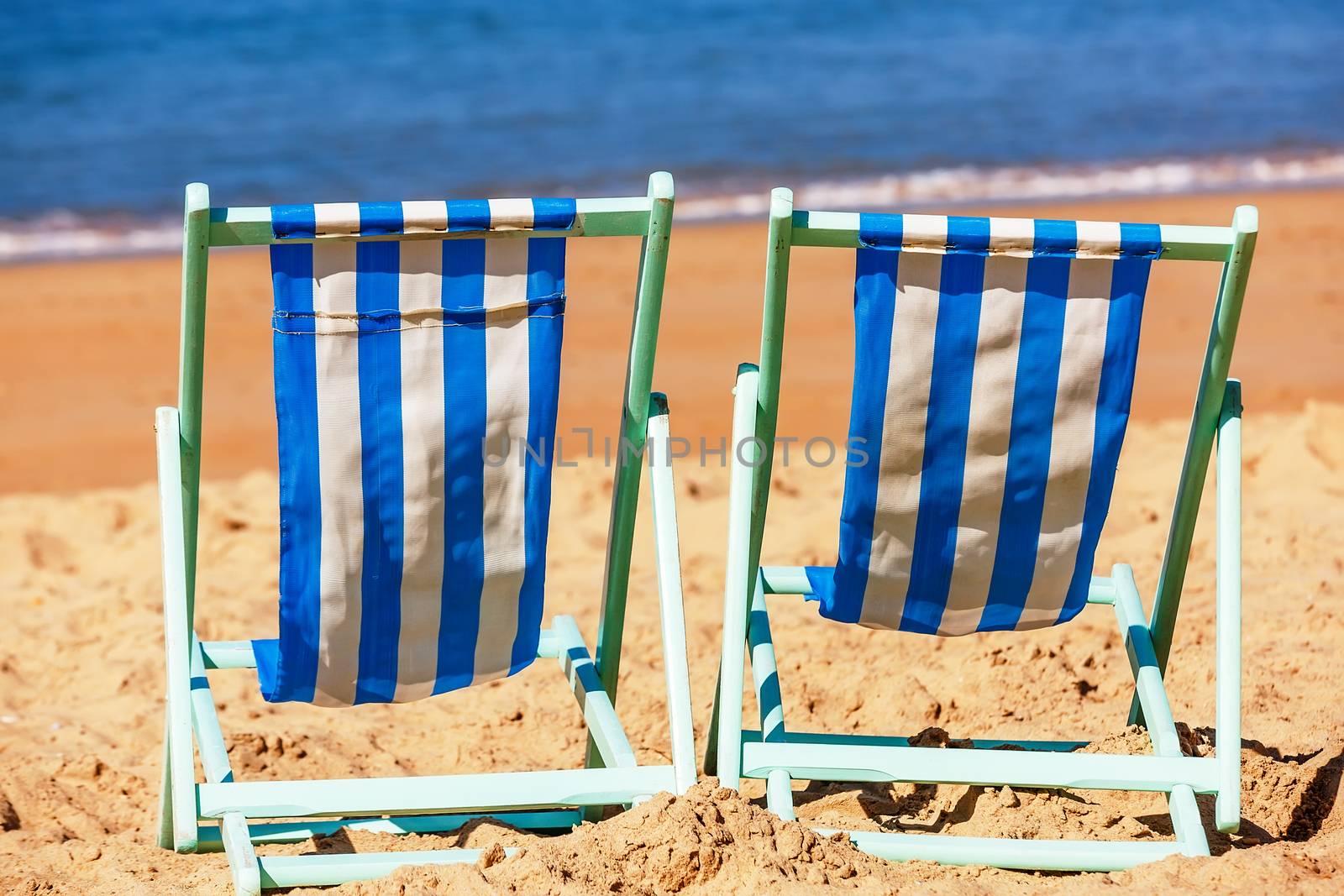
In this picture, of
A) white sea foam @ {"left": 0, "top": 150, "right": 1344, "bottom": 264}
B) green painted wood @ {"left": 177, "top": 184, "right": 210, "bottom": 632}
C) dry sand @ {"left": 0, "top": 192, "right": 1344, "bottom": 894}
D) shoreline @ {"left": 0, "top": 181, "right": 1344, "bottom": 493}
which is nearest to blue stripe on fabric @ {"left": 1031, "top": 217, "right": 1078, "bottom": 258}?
dry sand @ {"left": 0, "top": 192, "right": 1344, "bottom": 894}

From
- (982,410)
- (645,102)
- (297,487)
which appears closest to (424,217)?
(297,487)

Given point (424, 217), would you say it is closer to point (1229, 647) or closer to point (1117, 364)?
point (1117, 364)

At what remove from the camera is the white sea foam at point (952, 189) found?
29.6ft

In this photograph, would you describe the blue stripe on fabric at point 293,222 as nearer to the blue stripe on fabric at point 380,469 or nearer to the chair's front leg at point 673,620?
the blue stripe on fabric at point 380,469

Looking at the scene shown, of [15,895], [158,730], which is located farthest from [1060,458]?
[158,730]

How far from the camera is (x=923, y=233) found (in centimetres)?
220

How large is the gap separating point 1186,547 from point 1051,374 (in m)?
0.50

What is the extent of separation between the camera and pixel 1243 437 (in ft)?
15.8

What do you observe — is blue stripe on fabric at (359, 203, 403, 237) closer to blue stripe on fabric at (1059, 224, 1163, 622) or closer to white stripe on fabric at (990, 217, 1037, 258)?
white stripe on fabric at (990, 217, 1037, 258)

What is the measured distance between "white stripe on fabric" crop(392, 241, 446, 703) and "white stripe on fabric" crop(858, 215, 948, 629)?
29.3 inches

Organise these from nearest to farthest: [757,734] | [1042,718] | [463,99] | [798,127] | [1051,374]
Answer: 1. [1051,374]
2. [757,734]
3. [1042,718]
4. [798,127]
5. [463,99]

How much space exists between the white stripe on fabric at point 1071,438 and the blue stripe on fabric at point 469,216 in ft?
3.11

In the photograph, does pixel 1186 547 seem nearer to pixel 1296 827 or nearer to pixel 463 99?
pixel 1296 827

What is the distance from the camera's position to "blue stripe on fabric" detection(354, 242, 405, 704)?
219 centimetres
